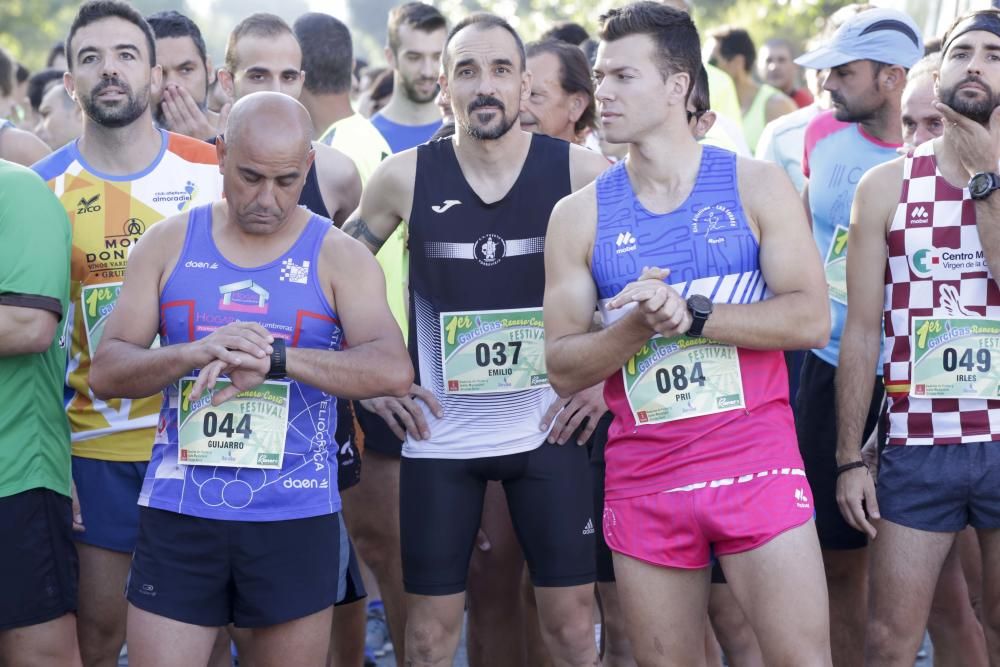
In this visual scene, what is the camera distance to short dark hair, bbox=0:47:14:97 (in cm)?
793

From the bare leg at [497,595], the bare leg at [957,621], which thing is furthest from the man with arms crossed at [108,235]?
the bare leg at [957,621]

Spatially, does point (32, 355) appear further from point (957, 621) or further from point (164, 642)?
point (957, 621)

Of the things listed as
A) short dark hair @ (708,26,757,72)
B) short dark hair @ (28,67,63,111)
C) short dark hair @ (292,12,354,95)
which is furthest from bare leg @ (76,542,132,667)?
short dark hair @ (708,26,757,72)

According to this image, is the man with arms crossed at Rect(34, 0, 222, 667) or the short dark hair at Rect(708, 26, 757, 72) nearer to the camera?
the man with arms crossed at Rect(34, 0, 222, 667)

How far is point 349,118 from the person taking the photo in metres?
7.00

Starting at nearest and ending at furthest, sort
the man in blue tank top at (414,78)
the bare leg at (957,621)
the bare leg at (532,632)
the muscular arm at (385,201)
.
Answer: the muscular arm at (385,201) → the bare leg at (957,621) → the bare leg at (532,632) → the man in blue tank top at (414,78)

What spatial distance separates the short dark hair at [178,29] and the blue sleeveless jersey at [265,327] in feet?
8.91

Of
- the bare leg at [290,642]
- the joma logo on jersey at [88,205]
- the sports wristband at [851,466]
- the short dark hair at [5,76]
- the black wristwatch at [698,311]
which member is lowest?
the bare leg at [290,642]

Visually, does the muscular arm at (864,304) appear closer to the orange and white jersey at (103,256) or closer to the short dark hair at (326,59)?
the orange and white jersey at (103,256)

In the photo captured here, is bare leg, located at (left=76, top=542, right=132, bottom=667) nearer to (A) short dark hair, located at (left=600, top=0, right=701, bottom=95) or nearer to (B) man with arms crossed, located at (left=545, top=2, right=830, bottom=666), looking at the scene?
(B) man with arms crossed, located at (left=545, top=2, right=830, bottom=666)

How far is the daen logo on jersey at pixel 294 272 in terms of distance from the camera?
4.23 meters

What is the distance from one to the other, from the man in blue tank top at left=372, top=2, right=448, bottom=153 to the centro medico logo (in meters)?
4.15

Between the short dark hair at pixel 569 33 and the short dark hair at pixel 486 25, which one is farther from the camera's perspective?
the short dark hair at pixel 569 33

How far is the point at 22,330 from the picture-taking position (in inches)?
176
